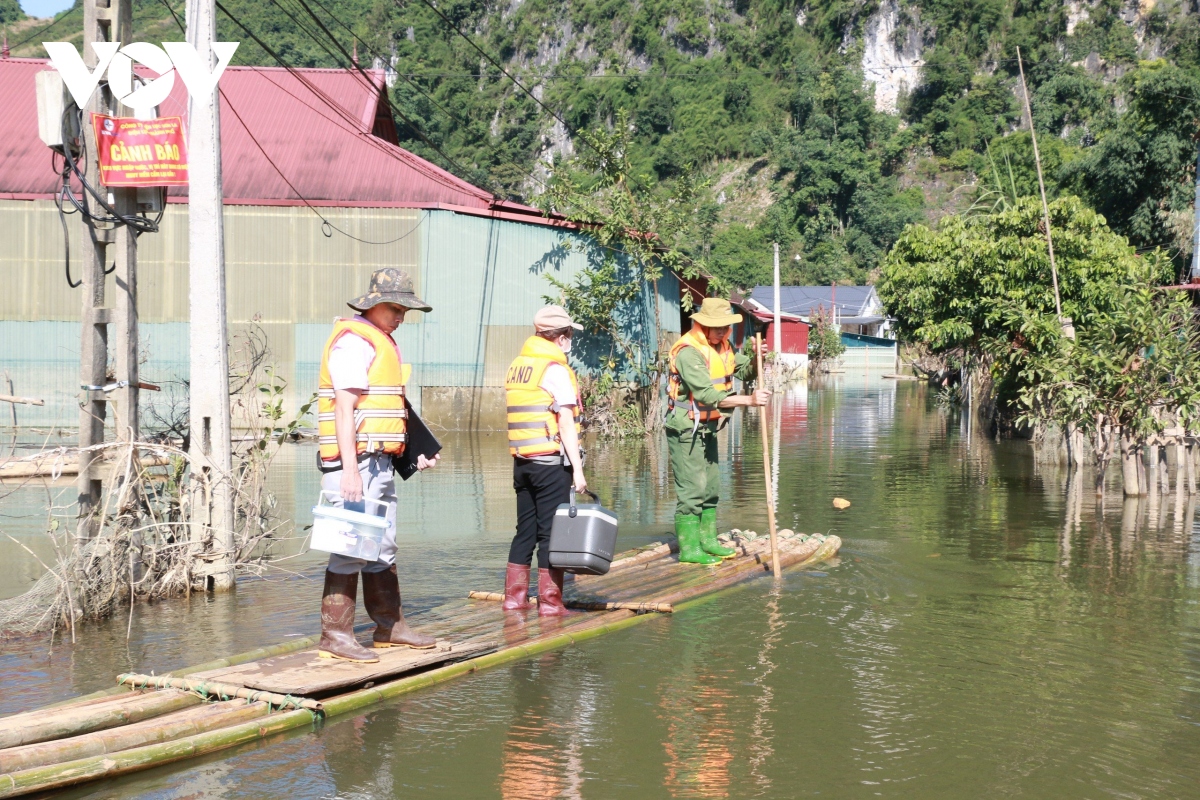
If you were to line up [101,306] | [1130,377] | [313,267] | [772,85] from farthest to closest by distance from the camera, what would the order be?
[772,85]
[313,267]
[1130,377]
[101,306]

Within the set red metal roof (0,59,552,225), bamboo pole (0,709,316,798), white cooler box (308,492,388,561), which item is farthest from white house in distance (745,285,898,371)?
bamboo pole (0,709,316,798)

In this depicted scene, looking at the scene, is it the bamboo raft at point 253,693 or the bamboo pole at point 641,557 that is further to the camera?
the bamboo pole at point 641,557

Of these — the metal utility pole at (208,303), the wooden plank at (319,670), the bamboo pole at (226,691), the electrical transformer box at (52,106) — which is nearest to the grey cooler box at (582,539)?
the wooden plank at (319,670)

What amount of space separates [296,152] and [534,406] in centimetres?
1947

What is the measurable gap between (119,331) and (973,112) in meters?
101

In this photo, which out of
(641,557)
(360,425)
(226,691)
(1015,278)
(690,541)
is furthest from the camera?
(1015,278)

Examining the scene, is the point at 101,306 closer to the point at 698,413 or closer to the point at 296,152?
the point at 698,413

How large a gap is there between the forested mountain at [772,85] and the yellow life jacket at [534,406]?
61.1 m

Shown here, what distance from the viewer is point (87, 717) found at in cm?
537

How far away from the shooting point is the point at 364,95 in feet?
91.7

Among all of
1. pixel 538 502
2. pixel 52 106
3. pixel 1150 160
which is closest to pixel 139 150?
pixel 52 106

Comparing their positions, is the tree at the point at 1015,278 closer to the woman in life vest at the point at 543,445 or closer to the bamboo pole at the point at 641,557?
the bamboo pole at the point at 641,557

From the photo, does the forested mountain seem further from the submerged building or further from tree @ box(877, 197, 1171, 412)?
the submerged building

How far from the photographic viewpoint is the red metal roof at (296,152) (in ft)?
81.3
